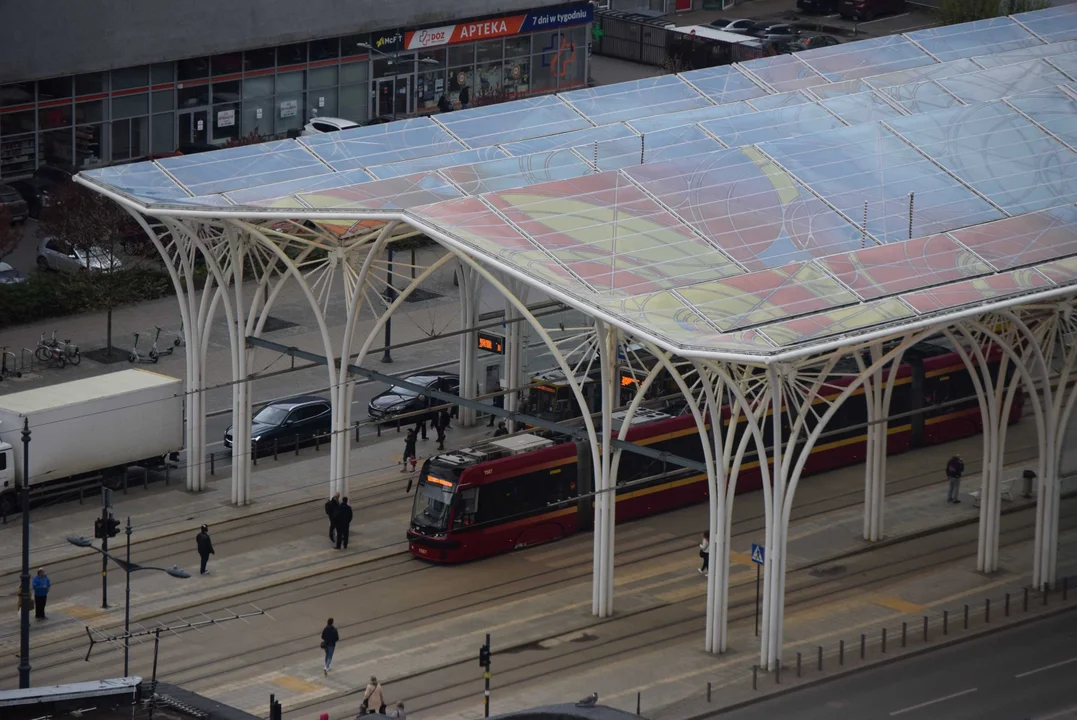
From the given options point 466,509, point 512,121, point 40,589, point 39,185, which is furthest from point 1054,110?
point 39,185

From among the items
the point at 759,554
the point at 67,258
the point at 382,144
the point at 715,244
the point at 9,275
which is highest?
the point at 715,244

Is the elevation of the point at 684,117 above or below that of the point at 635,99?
above

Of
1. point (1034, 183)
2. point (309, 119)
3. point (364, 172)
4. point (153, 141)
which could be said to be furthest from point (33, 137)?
point (1034, 183)

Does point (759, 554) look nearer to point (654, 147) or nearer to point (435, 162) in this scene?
point (654, 147)

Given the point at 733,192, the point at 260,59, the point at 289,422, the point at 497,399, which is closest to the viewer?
the point at 733,192

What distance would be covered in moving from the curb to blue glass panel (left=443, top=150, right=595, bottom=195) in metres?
13.3

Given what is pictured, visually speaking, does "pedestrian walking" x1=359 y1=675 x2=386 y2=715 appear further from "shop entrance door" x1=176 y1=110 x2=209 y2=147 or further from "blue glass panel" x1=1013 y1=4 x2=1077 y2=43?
"shop entrance door" x1=176 y1=110 x2=209 y2=147

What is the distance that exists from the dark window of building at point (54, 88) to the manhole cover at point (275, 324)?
15463mm

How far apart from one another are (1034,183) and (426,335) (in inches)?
963

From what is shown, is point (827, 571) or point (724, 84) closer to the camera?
point (827, 571)

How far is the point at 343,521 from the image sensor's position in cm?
5272

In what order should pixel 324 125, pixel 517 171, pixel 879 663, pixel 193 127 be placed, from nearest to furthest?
1. pixel 879 663
2. pixel 517 171
3. pixel 193 127
4. pixel 324 125

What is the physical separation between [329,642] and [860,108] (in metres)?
21.3

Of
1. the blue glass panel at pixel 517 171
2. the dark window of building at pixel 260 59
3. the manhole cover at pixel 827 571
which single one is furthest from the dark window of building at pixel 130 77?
the manhole cover at pixel 827 571
